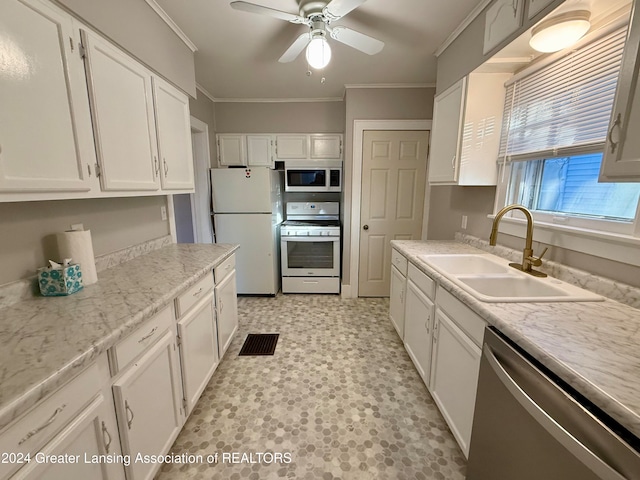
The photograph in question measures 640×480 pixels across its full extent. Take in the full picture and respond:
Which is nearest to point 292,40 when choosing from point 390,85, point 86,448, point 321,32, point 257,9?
point 321,32

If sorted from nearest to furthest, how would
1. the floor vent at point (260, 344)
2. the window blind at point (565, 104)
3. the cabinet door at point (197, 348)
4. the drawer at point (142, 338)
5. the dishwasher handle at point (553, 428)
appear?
the dishwasher handle at point (553, 428) < the drawer at point (142, 338) < the window blind at point (565, 104) < the cabinet door at point (197, 348) < the floor vent at point (260, 344)

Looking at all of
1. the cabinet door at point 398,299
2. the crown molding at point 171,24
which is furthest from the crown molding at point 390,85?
the cabinet door at point 398,299

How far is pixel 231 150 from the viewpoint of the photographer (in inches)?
139

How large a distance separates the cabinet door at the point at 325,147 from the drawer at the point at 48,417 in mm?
3163

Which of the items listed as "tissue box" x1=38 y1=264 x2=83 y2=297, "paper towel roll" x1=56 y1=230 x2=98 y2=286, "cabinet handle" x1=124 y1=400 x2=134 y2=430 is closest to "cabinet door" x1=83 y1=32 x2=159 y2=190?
"paper towel roll" x1=56 y1=230 x2=98 y2=286

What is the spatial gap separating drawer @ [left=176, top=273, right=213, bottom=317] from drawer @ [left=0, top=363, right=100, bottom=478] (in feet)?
1.75

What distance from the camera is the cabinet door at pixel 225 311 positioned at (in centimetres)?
197

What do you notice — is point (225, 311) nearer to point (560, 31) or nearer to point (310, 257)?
point (310, 257)

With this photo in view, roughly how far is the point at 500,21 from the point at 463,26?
47 centimetres

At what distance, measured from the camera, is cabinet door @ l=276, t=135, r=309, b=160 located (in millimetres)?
3482

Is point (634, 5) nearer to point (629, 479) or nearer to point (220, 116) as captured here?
point (629, 479)

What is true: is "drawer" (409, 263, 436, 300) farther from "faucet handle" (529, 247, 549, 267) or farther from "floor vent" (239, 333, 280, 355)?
"floor vent" (239, 333, 280, 355)

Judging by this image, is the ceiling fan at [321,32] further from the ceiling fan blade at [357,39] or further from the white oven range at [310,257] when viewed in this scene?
the white oven range at [310,257]

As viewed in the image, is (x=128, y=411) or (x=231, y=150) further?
(x=231, y=150)
